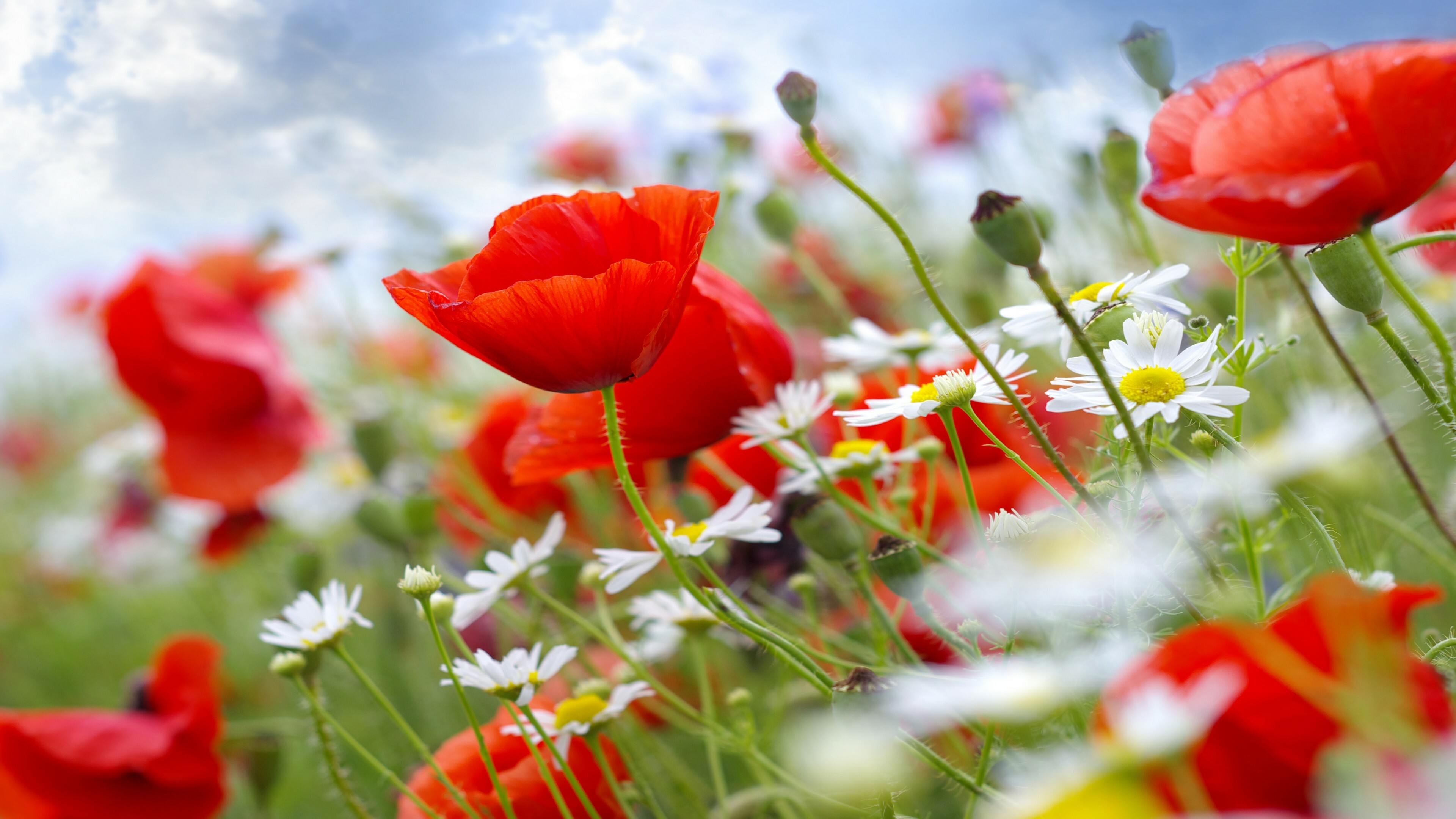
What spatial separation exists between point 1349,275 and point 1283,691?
0.14m

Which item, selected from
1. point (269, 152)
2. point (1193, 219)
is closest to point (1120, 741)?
point (1193, 219)

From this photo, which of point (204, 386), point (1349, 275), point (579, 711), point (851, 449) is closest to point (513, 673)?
point (579, 711)

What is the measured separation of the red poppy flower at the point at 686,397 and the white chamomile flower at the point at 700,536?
0.04m

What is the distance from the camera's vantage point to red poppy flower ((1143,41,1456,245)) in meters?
0.21

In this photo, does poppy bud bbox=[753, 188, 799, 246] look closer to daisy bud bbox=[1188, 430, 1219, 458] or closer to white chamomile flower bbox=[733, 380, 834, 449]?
white chamomile flower bbox=[733, 380, 834, 449]

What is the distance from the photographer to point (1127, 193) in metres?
0.40

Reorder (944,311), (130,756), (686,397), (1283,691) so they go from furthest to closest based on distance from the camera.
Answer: (130,756), (686,397), (944,311), (1283,691)

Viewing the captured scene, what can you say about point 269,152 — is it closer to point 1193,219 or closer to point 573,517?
point 573,517

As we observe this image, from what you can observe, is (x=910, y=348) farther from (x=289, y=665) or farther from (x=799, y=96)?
(x=289, y=665)

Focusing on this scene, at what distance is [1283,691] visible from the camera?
0.48 ft

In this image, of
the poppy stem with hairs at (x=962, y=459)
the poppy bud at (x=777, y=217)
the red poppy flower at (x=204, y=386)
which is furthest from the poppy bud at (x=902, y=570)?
the red poppy flower at (x=204, y=386)

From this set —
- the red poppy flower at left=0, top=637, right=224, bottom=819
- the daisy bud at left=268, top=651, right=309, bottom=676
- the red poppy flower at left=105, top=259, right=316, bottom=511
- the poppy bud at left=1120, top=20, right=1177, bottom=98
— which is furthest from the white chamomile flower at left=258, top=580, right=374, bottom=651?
the red poppy flower at left=105, top=259, right=316, bottom=511

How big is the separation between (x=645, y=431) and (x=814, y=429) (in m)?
0.11

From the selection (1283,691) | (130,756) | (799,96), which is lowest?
(130,756)
